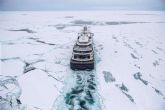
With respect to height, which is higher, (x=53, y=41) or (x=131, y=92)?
(x=53, y=41)

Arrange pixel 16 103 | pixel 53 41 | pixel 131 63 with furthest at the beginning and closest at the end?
pixel 53 41
pixel 131 63
pixel 16 103

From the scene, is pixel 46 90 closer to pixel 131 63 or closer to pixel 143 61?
pixel 131 63

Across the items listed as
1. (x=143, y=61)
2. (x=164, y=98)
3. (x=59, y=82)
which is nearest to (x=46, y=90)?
(x=59, y=82)

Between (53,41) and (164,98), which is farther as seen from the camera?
(53,41)

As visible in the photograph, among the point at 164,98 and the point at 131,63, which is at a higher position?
the point at 131,63

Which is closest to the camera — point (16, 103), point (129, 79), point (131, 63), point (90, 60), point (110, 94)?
point (16, 103)

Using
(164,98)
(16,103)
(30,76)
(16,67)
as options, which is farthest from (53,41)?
(164,98)

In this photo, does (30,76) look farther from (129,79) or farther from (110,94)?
(129,79)

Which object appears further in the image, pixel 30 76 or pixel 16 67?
pixel 16 67

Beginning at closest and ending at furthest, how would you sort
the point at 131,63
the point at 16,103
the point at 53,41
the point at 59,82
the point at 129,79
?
the point at 16,103, the point at 59,82, the point at 129,79, the point at 131,63, the point at 53,41
